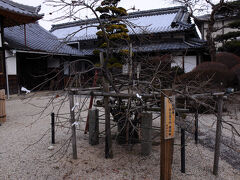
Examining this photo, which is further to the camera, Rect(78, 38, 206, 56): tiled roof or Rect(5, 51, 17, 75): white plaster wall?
Rect(78, 38, 206, 56): tiled roof

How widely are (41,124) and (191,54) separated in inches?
413

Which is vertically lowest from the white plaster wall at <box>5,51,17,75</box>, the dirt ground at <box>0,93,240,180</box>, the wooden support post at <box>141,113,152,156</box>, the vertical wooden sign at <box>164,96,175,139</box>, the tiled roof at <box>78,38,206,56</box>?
the dirt ground at <box>0,93,240,180</box>

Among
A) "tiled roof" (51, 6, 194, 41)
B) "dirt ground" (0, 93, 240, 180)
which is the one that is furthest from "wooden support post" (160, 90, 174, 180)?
"tiled roof" (51, 6, 194, 41)

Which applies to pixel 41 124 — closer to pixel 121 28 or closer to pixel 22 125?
pixel 22 125

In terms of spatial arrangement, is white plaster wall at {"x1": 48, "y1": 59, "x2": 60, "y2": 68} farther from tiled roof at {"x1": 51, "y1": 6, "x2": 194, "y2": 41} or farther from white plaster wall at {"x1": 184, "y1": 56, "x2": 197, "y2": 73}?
white plaster wall at {"x1": 184, "y1": 56, "x2": 197, "y2": 73}

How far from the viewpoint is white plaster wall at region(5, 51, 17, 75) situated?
10875mm

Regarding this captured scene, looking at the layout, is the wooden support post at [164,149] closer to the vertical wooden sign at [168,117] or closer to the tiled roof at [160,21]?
the vertical wooden sign at [168,117]

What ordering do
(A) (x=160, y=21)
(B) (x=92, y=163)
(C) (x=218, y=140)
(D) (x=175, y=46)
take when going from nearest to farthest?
(C) (x=218, y=140) < (B) (x=92, y=163) < (D) (x=175, y=46) < (A) (x=160, y=21)

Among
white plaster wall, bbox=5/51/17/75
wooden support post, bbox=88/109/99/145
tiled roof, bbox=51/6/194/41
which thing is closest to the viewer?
wooden support post, bbox=88/109/99/145

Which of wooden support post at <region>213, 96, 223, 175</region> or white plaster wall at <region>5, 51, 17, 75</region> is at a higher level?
white plaster wall at <region>5, 51, 17, 75</region>

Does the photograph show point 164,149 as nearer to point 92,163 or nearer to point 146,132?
point 146,132

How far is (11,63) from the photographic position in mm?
11156

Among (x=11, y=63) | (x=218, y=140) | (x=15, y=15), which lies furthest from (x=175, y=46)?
(x=218, y=140)

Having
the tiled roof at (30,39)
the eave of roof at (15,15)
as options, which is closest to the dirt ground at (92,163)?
the eave of roof at (15,15)
